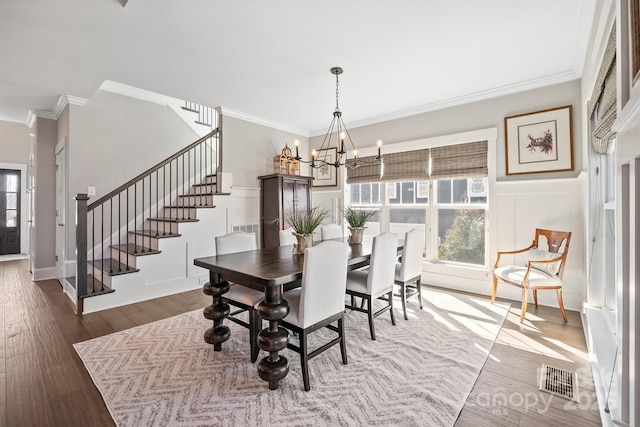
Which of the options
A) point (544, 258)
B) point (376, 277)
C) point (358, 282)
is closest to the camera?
point (376, 277)

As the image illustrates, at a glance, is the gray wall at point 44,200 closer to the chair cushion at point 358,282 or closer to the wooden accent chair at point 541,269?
the chair cushion at point 358,282

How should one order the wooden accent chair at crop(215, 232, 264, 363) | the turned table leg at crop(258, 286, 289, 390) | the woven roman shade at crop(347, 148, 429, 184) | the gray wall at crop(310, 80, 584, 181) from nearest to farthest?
the turned table leg at crop(258, 286, 289, 390), the wooden accent chair at crop(215, 232, 264, 363), the gray wall at crop(310, 80, 584, 181), the woven roman shade at crop(347, 148, 429, 184)

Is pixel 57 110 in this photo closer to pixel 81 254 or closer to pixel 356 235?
pixel 81 254

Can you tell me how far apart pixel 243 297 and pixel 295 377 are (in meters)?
0.70

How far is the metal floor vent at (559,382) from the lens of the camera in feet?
6.13

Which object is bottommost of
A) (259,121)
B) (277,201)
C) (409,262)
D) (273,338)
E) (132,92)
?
(273,338)

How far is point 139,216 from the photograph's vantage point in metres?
4.67

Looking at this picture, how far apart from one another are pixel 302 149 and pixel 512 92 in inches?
137

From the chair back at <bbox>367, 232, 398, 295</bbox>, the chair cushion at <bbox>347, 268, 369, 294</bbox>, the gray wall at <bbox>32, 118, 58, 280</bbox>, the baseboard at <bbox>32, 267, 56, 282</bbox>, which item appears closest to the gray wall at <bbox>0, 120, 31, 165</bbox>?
the gray wall at <bbox>32, 118, 58, 280</bbox>

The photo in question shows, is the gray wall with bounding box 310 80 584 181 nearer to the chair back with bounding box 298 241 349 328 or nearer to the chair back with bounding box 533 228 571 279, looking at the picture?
the chair back with bounding box 533 228 571 279

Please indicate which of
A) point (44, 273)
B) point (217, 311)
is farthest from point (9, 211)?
point (217, 311)

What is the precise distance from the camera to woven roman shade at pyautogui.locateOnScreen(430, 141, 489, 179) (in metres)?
3.87

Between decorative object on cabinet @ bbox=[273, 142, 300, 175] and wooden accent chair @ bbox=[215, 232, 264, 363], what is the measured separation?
7.82 ft

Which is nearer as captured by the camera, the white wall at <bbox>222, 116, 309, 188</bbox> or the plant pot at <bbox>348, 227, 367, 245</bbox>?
the plant pot at <bbox>348, 227, 367, 245</bbox>
